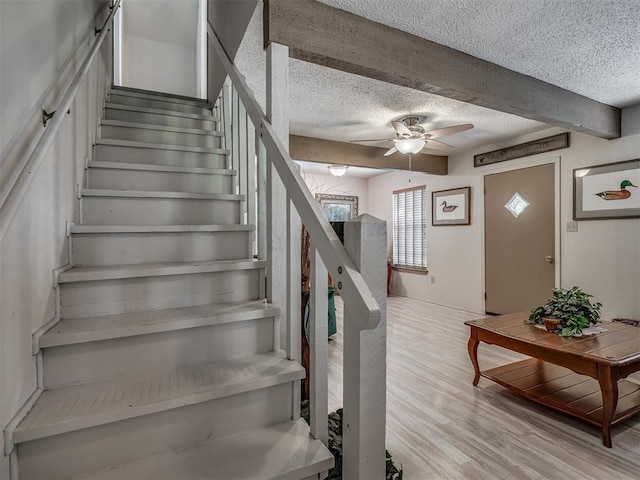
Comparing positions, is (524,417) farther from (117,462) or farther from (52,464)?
(52,464)

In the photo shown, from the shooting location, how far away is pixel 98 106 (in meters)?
2.42

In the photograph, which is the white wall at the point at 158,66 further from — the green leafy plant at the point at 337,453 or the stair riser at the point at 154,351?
the green leafy plant at the point at 337,453

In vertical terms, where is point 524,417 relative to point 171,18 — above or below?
below

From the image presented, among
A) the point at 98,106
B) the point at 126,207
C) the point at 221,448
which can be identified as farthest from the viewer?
the point at 98,106

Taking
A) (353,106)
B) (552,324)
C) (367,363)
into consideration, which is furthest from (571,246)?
(367,363)

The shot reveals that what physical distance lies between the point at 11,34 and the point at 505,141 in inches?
196

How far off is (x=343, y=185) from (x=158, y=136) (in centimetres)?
502

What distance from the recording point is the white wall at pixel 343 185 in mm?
6879

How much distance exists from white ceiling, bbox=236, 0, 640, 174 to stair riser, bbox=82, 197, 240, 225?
1.09 m

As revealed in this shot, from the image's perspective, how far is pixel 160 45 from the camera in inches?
205

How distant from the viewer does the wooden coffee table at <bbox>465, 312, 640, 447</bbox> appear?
1901 millimetres

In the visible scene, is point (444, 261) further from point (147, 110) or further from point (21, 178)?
point (21, 178)

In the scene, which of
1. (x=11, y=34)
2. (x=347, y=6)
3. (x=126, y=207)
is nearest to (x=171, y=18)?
(x=347, y=6)

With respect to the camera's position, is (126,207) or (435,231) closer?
(126,207)
